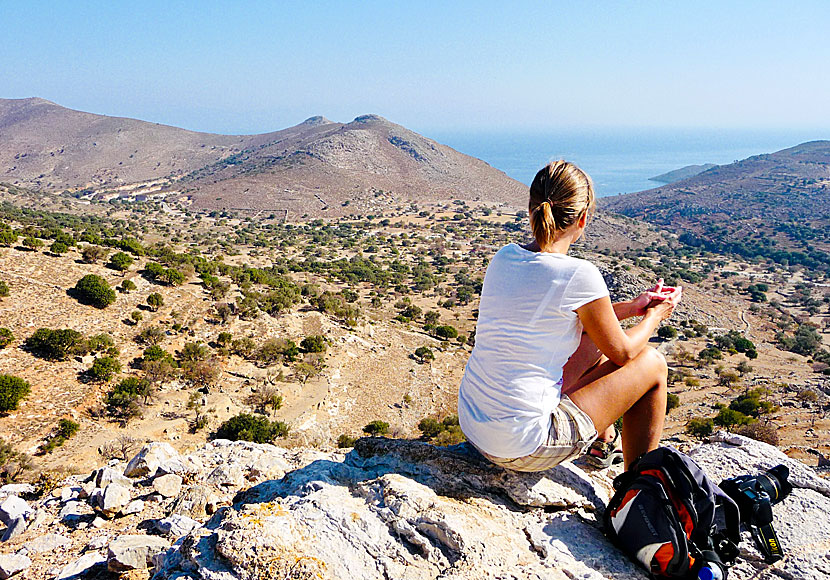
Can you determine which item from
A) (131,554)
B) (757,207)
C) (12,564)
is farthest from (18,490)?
(757,207)

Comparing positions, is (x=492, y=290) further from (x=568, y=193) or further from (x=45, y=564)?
(x=45, y=564)

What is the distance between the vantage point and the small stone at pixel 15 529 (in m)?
3.78

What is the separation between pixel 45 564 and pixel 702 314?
137ft

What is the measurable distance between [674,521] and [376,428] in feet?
35.8

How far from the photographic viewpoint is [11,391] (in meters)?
9.70

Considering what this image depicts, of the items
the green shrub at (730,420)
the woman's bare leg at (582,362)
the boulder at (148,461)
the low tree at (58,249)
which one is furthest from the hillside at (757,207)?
the low tree at (58,249)

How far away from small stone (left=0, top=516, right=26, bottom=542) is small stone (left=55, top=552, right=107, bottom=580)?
1204 millimetres

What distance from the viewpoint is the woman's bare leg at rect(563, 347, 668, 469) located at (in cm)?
279

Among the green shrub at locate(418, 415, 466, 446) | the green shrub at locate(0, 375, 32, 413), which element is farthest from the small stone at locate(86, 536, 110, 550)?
the green shrub at locate(418, 415, 466, 446)

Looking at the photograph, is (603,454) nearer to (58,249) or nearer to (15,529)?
(15,529)

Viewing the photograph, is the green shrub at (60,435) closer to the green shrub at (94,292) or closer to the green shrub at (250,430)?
the green shrub at (250,430)

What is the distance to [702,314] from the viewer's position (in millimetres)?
36031

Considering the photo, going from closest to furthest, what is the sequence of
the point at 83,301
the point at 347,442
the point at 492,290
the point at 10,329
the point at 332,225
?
the point at 492,290
the point at 347,442
the point at 10,329
the point at 83,301
the point at 332,225

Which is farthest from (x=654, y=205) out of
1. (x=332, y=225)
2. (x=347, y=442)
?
(x=347, y=442)
